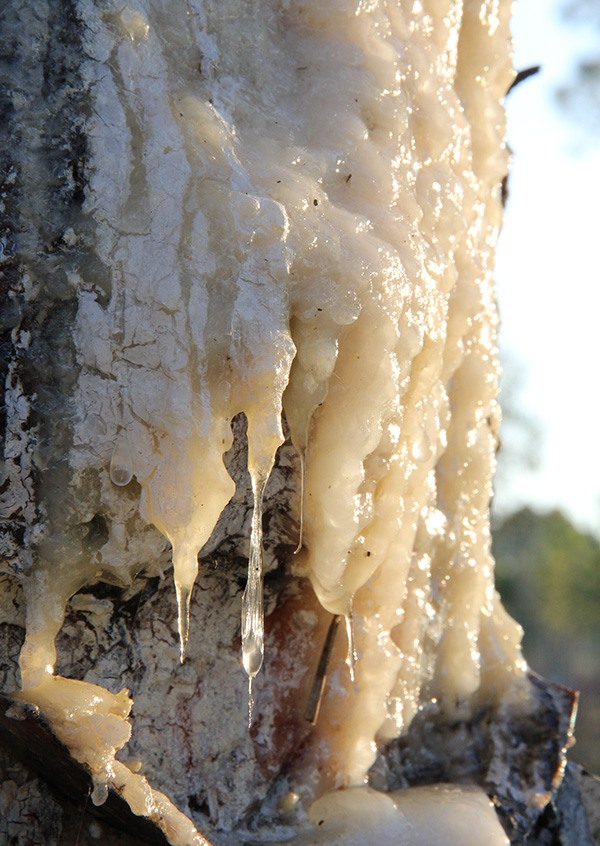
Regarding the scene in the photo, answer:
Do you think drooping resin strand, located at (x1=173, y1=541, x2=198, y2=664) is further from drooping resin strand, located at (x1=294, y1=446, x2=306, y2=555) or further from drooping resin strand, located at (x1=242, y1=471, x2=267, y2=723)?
drooping resin strand, located at (x1=294, y1=446, x2=306, y2=555)

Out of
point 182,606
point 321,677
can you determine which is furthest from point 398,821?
point 182,606

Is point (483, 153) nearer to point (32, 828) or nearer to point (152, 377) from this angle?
point (152, 377)

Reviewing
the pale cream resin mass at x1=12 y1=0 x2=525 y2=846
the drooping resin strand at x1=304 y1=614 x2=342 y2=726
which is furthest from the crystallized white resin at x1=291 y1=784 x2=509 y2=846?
the drooping resin strand at x1=304 y1=614 x2=342 y2=726

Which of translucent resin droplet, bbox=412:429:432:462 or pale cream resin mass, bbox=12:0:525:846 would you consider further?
translucent resin droplet, bbox=412:429:432:462

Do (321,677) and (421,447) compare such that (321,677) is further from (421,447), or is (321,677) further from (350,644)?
(421,447)

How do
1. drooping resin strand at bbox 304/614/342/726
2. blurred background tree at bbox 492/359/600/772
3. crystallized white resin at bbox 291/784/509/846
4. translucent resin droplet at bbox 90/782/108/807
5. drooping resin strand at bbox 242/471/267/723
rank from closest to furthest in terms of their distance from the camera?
1. translucent resin droplet at bbox 90/782/108/807
2. drooping resin strand at bbox 242/471/267/723
3. crystallized white resin at bbox 291/784/509/846
4. drooping resin strand at bbox 304/614/342/726
5. blurred background tree at bbox 492/359/600/772

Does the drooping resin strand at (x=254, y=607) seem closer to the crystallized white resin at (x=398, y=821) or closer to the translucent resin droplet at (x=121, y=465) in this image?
the translucent resin droplet at (x=121, y=465)
